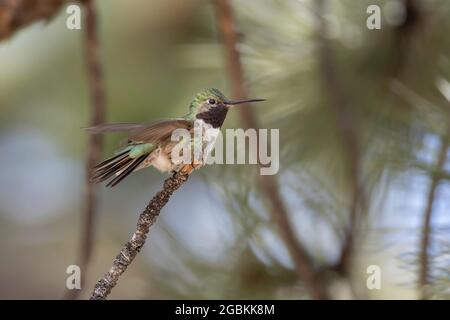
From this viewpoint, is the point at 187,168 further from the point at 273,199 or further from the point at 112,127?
the point at 273,199

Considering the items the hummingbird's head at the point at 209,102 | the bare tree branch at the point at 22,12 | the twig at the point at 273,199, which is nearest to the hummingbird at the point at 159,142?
the hummingbird's head at the point at 209,102

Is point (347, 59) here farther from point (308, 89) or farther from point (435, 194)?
point (435, 194)

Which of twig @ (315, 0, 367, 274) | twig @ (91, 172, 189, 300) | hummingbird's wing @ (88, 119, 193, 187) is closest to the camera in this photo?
twig @ (91, 172, 189, 300)

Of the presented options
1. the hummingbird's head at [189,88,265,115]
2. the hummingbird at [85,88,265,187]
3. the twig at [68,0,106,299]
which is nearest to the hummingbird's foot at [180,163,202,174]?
the hummingbird at [85,88,265,187]

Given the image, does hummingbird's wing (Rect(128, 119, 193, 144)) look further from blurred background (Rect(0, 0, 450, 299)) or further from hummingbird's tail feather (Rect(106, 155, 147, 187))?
blurred background (Rect(0, 0, 450, 299))

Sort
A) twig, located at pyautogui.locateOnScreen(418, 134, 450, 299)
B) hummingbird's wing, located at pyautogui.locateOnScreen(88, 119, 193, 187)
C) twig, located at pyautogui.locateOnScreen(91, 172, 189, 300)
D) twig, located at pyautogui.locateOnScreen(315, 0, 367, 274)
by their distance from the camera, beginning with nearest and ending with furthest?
1. twig, located at pyautogui.locateOnScreen(91, 172, 189, 300)
2. hummingbird's wing, located at pyautogui.locateOnScreen(88, 119, 193, 187)
3. twig, located at pyautogui.locateOnScreen(418, 134, 450, 299)
4. twig, located at pyautogui.locateOnScreen(315, 0, 367, 274)
